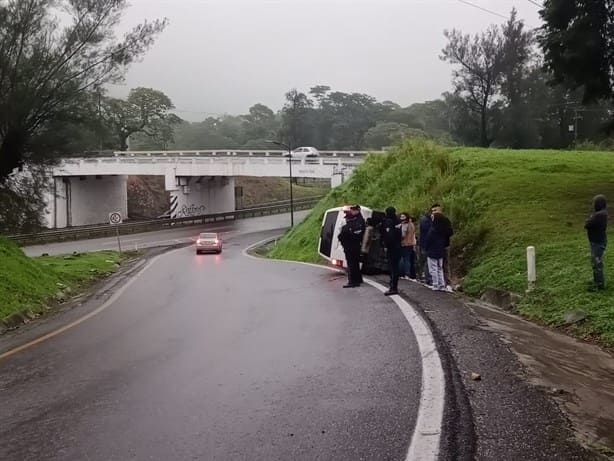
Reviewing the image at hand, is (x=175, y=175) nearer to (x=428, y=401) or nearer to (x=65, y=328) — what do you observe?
(x=65, y=328)

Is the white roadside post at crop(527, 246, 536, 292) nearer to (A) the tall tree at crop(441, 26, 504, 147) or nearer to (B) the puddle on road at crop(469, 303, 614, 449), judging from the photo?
(B) the puddle on road at crop(469, 303, 614, 449)

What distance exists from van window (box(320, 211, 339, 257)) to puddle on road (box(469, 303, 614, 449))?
967 cm

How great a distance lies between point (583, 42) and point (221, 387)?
1423 cm

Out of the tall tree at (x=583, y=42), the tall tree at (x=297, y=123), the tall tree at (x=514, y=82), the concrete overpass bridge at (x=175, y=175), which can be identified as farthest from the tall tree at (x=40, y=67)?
Result: the tall tree at (x=297, y=123)

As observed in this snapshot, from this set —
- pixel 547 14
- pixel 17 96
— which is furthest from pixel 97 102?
pixel 547 14

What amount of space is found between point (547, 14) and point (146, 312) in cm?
1311

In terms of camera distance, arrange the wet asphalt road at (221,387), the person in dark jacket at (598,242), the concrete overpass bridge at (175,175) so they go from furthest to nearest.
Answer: the concrete overpass bridge at (175,175), the person in dark jacket at (598,242), the wet asphalt road at (221,387)

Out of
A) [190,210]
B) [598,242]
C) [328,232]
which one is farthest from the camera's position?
[190,210]

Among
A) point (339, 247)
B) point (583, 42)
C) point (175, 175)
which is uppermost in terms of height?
point (583, 42)

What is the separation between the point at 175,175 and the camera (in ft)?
208

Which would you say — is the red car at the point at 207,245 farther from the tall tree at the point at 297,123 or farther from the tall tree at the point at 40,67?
the tall tree at the point at 297,123

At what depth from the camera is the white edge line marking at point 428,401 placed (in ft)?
14.3

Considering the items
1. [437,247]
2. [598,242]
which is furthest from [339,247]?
[598,242]

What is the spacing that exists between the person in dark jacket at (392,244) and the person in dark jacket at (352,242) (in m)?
0.74
